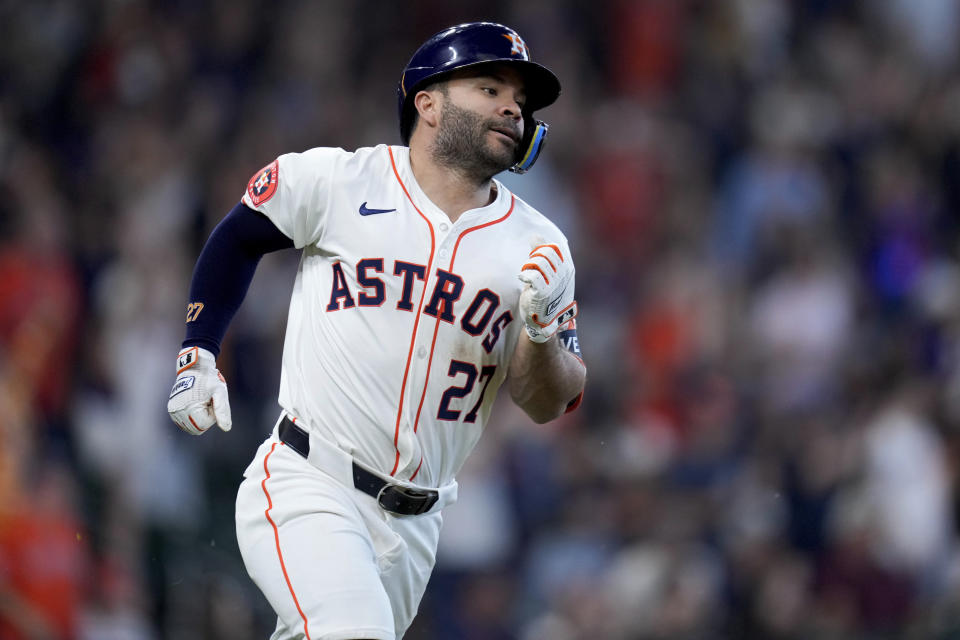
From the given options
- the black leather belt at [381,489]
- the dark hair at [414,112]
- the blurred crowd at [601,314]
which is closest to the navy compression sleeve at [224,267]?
the black leather belt at [381,489]

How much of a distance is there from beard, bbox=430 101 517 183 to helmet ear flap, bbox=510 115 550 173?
0.03 meters

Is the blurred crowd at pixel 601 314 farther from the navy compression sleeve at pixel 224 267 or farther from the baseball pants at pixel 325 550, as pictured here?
the baseball pants at pixel 325 550

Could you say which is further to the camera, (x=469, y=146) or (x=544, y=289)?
(x=469, y=146)

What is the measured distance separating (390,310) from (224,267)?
519 mm

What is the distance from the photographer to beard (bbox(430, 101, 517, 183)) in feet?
12.4

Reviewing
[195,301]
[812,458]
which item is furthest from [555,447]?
[195,301]

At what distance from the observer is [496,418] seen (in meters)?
7.82

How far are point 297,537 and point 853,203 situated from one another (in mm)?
6142

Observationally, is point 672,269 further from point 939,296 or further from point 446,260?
point 446,260

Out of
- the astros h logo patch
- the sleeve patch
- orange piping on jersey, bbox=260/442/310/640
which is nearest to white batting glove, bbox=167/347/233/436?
orange piping on jersey, bbox=260/442/310/640

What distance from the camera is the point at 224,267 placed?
3.83m

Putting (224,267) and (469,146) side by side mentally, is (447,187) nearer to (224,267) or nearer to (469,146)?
(469,146)

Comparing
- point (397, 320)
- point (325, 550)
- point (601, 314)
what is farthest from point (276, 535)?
point (601, 314)

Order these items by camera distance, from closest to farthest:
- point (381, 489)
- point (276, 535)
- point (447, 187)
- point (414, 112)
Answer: point (276, 535)
point (381, 489)
point (447, 187)
point (414, 112)
